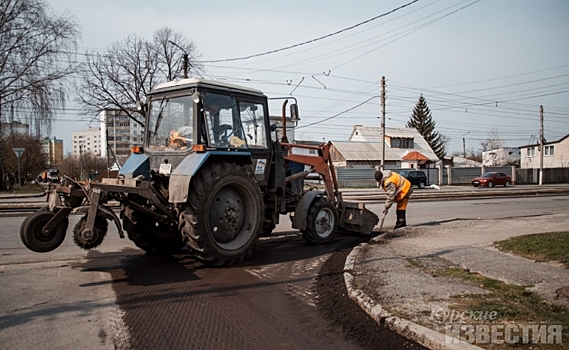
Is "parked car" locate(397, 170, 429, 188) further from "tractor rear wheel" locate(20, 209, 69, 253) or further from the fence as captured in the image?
"tractor rear wheel" locate(20, 209, 69, 253)

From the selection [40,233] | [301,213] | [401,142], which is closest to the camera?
[40,233]

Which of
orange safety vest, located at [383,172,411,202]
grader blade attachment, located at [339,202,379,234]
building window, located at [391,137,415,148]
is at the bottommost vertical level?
grader blade attachment, located at [339,202,379,234]

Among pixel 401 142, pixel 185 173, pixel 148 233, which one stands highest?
pixel 401 142

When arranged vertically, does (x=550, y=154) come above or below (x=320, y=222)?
above

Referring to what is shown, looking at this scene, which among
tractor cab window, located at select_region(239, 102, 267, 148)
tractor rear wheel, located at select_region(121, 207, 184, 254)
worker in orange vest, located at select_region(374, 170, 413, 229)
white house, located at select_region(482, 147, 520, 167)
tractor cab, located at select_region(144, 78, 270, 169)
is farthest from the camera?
white house, located at select_region(482, 147, 520, 167)

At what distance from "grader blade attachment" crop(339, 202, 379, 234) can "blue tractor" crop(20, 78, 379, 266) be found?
4.88ft

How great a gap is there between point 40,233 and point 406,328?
5049 millimetres

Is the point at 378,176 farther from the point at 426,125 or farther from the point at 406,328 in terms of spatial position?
the point at 426,125

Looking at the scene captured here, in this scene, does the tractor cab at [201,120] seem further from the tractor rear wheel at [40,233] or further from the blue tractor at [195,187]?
the tractor rear wheel at [40,233]

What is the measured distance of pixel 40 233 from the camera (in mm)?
6543

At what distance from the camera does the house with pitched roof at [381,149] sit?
58312 millimetres

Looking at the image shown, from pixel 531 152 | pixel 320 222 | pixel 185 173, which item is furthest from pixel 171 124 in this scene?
pixel 531 152

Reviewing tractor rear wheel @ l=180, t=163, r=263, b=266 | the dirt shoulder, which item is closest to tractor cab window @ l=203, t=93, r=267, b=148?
tractor rear wheel @ l=180, t=163, r=263, b=266

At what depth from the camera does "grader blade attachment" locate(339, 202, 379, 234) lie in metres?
10.7
